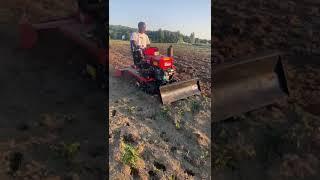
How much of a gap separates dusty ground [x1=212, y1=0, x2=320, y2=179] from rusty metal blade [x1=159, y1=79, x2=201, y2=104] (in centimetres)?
Answer: 59

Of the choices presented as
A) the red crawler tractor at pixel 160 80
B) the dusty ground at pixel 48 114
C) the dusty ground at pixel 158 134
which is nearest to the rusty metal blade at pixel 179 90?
the red crawler tractor at pixel 160 80

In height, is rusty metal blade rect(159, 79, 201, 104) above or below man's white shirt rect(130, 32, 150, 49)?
below

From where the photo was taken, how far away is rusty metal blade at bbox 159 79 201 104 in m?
6.49

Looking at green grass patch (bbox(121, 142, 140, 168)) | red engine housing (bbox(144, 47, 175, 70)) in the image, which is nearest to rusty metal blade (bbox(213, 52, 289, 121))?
green grass patch (bbox(121, 142, 140, 168))

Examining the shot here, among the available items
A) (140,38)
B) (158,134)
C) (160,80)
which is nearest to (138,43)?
(140,38)

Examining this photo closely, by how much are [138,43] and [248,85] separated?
8.22 ft

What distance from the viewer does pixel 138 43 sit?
7504 mm

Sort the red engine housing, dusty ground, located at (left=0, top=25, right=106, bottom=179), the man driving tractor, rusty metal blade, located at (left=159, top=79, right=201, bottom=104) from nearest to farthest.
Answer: dusty ground, located at (left=0, top=25, right=106, bottom=179) → rusty metal blade, located at (left=159, top=79, right=201, bottom=104) → the red engine housing → the man driving tractor

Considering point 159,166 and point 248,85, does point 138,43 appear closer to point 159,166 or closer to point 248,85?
point 248,85

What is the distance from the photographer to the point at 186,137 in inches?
220

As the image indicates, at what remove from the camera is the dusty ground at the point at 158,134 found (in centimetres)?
480

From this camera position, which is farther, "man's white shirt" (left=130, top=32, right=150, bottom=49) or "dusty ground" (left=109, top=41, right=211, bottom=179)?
"man's white shirt" (left=130, top=32, right=150, bottom=49)

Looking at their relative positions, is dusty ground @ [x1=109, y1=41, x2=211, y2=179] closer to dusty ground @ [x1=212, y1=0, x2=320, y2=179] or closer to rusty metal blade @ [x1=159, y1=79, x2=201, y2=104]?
rusty metal blade @ [x1=159, y1=79, x2=201, y2=104]

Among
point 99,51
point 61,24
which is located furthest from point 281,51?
point 61,24
